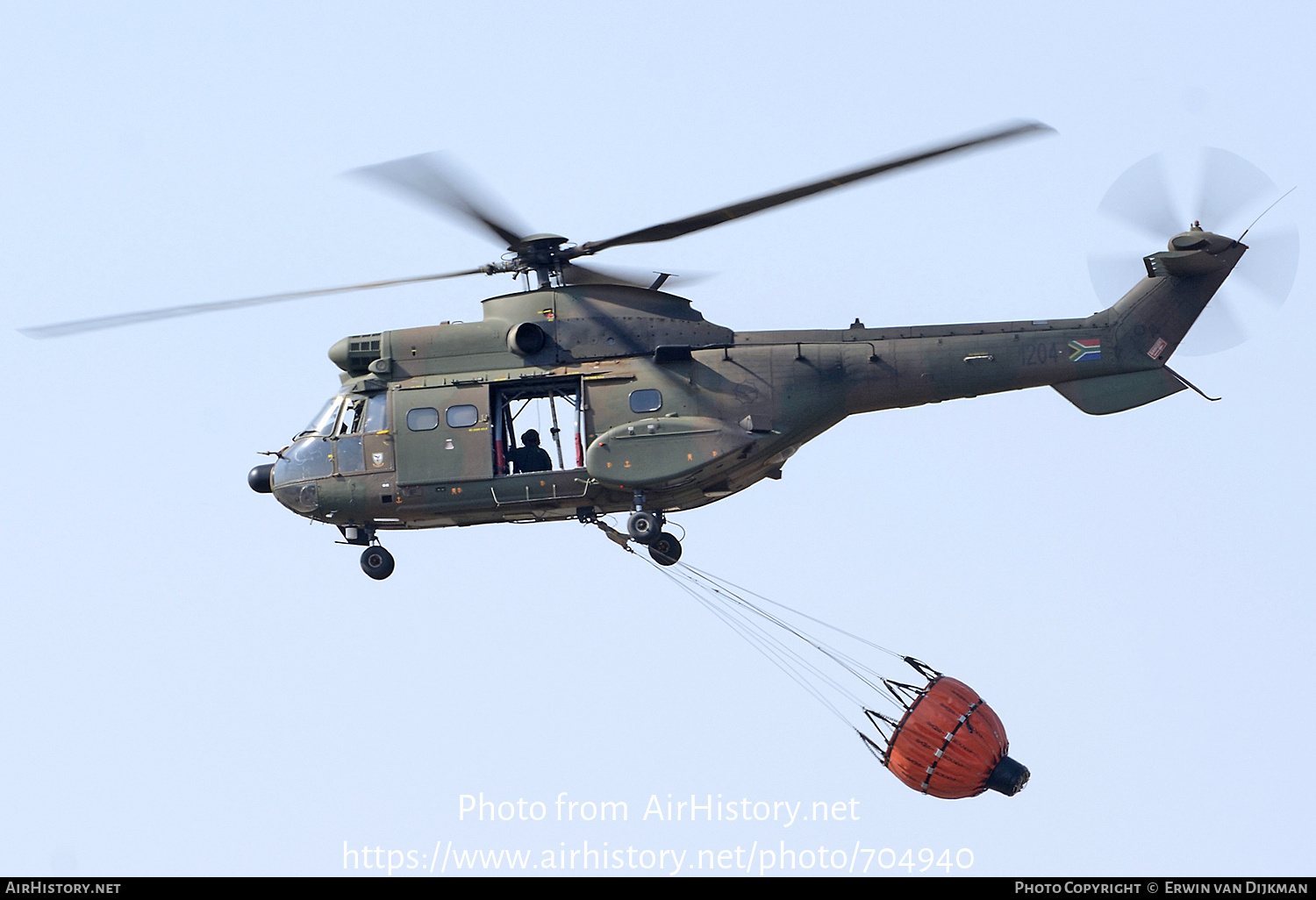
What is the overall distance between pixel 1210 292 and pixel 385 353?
39.9 ft

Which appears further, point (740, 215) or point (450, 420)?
point (450, 420)

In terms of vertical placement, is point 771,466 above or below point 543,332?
below

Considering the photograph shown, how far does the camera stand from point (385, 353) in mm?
32938

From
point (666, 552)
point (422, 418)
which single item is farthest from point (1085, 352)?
point (422, 418)

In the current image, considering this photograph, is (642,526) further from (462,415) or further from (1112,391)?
(1112,391)

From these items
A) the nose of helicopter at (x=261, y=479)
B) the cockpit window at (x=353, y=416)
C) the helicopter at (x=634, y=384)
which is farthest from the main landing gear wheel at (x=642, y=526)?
the nose of helicopter at (x=261, y=479)

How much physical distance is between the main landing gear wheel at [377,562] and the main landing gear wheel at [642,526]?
384 centimetres

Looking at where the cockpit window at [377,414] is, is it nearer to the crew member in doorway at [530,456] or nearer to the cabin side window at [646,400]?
the crew member in doorway at [530,456]

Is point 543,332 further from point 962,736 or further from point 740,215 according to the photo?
point 962,736

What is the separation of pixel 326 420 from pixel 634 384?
491cm

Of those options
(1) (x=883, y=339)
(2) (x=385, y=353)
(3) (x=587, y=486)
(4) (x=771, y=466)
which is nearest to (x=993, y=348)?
(1) (x=883, y=339)

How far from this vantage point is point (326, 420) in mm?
33344

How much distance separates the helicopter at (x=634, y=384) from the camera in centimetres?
3150

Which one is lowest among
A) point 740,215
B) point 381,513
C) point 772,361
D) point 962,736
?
point 962,736
